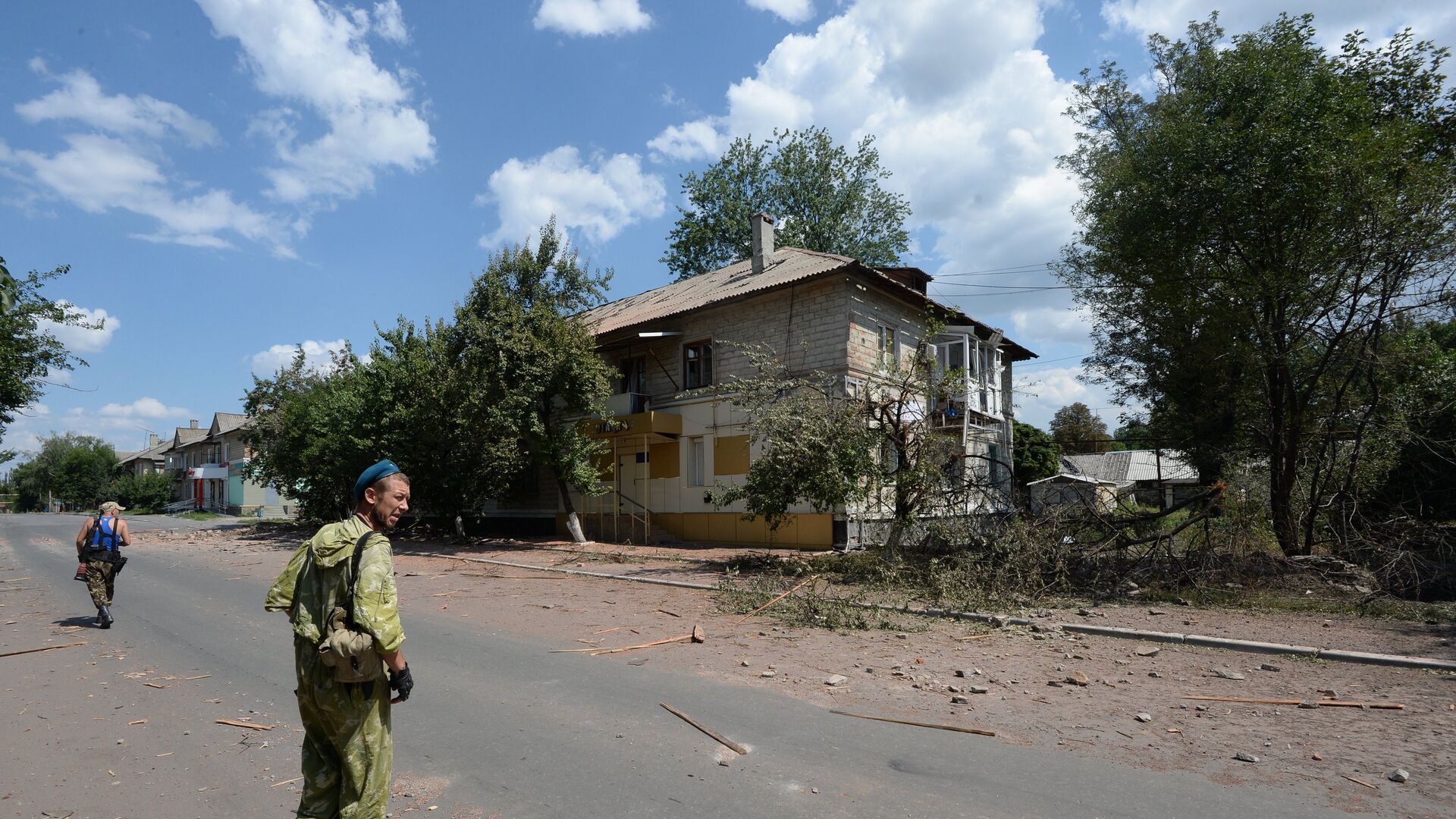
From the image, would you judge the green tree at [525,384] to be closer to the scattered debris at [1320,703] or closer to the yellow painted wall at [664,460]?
the yellow painted wall at [664,460]

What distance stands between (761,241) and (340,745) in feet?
75.2

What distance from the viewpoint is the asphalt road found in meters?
4.40

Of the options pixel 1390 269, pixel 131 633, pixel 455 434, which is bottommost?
pixel 131 633

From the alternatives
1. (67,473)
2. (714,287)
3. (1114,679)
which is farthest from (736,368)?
(67,473)

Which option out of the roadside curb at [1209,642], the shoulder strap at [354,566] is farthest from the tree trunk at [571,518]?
the shoulder strap at [354,566]

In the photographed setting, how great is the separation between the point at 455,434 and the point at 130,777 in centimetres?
1911

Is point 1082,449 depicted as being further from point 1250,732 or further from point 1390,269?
point 1250,732

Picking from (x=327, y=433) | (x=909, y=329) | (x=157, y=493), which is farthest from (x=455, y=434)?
(x=157, y=493)

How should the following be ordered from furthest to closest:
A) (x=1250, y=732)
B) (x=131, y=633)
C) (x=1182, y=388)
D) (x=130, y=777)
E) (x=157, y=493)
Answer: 1. (x=157, y=493)
2. (x=1182, y=388)
3. (x=131, y=633)
4. (x=1250, y=732)
5. (x=130, y=777)

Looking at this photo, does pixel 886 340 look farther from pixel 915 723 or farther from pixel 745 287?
pixel 915 723

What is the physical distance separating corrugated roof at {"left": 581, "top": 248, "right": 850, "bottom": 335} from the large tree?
772 cm

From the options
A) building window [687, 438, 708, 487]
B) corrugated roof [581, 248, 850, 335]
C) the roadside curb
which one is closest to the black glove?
the roadside curb

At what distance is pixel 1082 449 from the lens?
6175 cm

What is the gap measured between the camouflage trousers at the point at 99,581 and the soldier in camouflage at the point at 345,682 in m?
9.32
